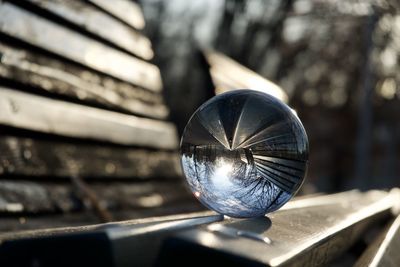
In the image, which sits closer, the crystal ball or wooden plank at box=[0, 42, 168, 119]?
the crystal ball

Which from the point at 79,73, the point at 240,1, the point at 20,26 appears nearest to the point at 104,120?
the point at 79,73

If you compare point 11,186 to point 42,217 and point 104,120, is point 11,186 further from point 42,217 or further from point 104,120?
point 104,120

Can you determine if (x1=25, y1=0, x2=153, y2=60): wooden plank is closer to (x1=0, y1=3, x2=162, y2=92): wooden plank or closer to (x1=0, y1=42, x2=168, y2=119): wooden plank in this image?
(x1=0, y1=3, x2=162, y2=92): wooden plank

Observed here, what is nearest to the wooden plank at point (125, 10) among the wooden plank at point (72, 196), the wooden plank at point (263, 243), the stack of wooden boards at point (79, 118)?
the stack of wooden boards at point (79, 118)

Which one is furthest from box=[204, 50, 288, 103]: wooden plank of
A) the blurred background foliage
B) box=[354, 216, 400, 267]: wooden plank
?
the blurred background foliage

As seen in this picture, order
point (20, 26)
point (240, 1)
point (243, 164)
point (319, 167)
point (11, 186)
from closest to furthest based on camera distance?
point (243, 164)
point (11, 186)
point (20, 26)
point (240, 1)
point (319, 167)

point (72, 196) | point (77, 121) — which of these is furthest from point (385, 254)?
point (77, 121)
